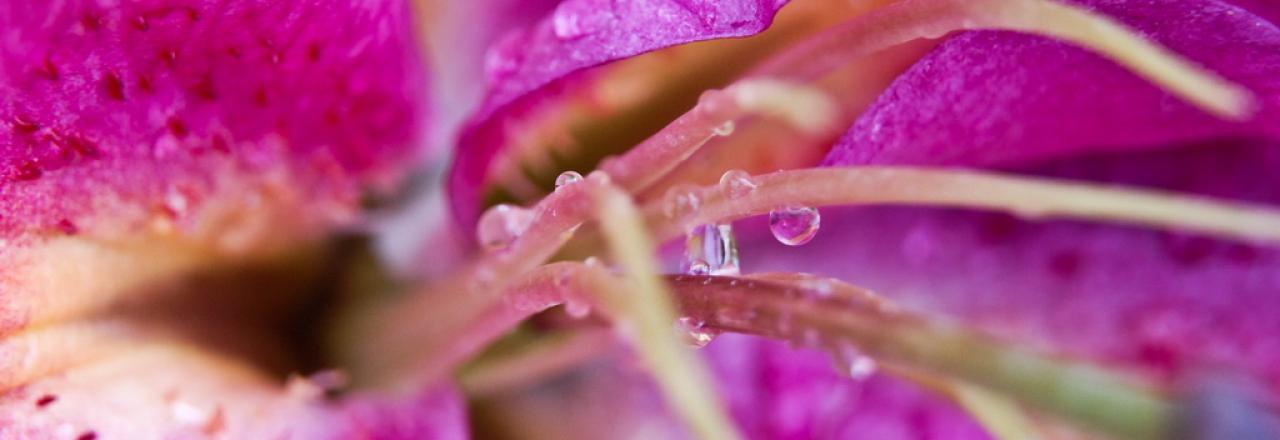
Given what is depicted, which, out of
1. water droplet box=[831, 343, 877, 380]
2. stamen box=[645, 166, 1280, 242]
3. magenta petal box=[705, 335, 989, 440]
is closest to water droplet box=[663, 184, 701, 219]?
stamen box=[645, 166, 1280, 242]

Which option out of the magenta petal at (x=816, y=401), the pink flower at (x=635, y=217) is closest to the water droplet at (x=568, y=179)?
the pink flower at (x=635, y=217)

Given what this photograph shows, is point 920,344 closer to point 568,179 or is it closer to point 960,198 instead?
point 960,198

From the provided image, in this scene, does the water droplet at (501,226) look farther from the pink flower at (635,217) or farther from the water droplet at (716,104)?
the water droplet at (716,104)

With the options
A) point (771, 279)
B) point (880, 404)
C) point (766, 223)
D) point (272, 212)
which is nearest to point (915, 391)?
Result: point (880, 404)

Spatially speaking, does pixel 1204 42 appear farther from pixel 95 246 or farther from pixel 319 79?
pixel 95 246

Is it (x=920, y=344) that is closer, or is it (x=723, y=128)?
(x=920, y=344)

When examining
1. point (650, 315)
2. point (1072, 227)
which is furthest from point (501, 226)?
point (1072, 227)

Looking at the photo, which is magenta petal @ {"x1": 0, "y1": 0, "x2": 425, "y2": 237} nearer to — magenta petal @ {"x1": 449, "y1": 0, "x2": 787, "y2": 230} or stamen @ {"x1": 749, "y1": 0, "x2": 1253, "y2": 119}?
magenta petal @ {"x1": 449, "y1": 0, "x2": 787, "y2": 230}
